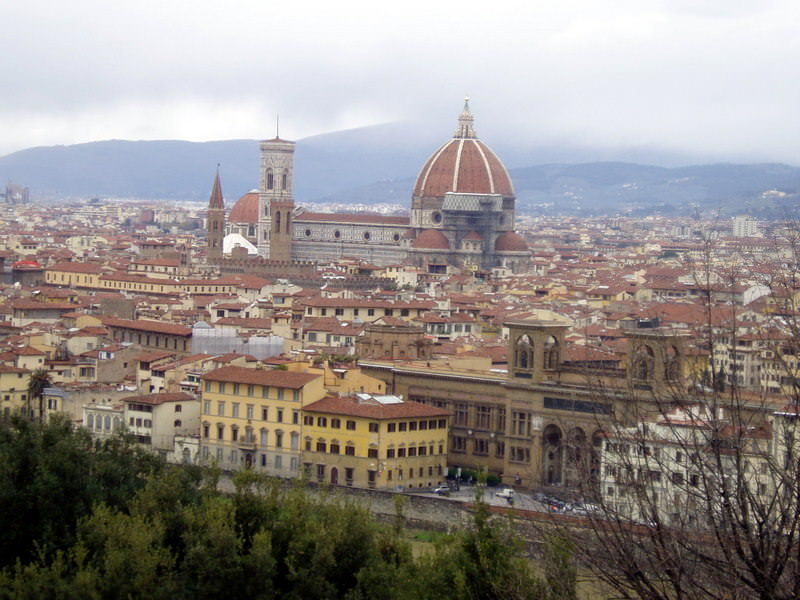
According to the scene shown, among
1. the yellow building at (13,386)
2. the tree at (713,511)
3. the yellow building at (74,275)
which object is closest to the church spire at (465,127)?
the yellow building at (74,275)

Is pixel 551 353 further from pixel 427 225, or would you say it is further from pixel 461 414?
pixel 427 225

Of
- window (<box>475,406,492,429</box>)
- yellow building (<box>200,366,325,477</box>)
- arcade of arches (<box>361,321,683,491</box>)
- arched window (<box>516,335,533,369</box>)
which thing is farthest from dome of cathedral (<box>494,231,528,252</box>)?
arched window (<box>516,335,533,369</box>)

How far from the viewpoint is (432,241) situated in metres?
116

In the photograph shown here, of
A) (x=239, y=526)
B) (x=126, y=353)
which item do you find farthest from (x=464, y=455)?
(x=239, y=526)

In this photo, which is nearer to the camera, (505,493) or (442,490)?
(505,493)

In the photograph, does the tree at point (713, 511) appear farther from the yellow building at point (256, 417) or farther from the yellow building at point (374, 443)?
the yellow building at point (256, 417)

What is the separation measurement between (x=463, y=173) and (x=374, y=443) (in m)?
79.4

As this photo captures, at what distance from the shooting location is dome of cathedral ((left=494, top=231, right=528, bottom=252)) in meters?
116

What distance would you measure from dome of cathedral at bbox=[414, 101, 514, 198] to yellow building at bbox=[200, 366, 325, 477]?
248 feet

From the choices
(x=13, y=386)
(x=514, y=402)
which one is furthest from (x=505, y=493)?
(x=13, y=386)

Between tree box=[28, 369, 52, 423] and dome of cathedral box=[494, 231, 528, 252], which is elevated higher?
dome of cathedral box=[494, 231, 528, 252]

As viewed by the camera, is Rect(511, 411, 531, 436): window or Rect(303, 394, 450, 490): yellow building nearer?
Rect(303, 394, 450, 490): yellow building

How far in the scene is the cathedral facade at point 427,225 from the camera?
4557 inches

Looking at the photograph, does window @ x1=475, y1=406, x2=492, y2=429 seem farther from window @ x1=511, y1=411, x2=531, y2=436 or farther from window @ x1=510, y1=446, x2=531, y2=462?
window @ x1=510, y1=446, x2=531, y2=462
